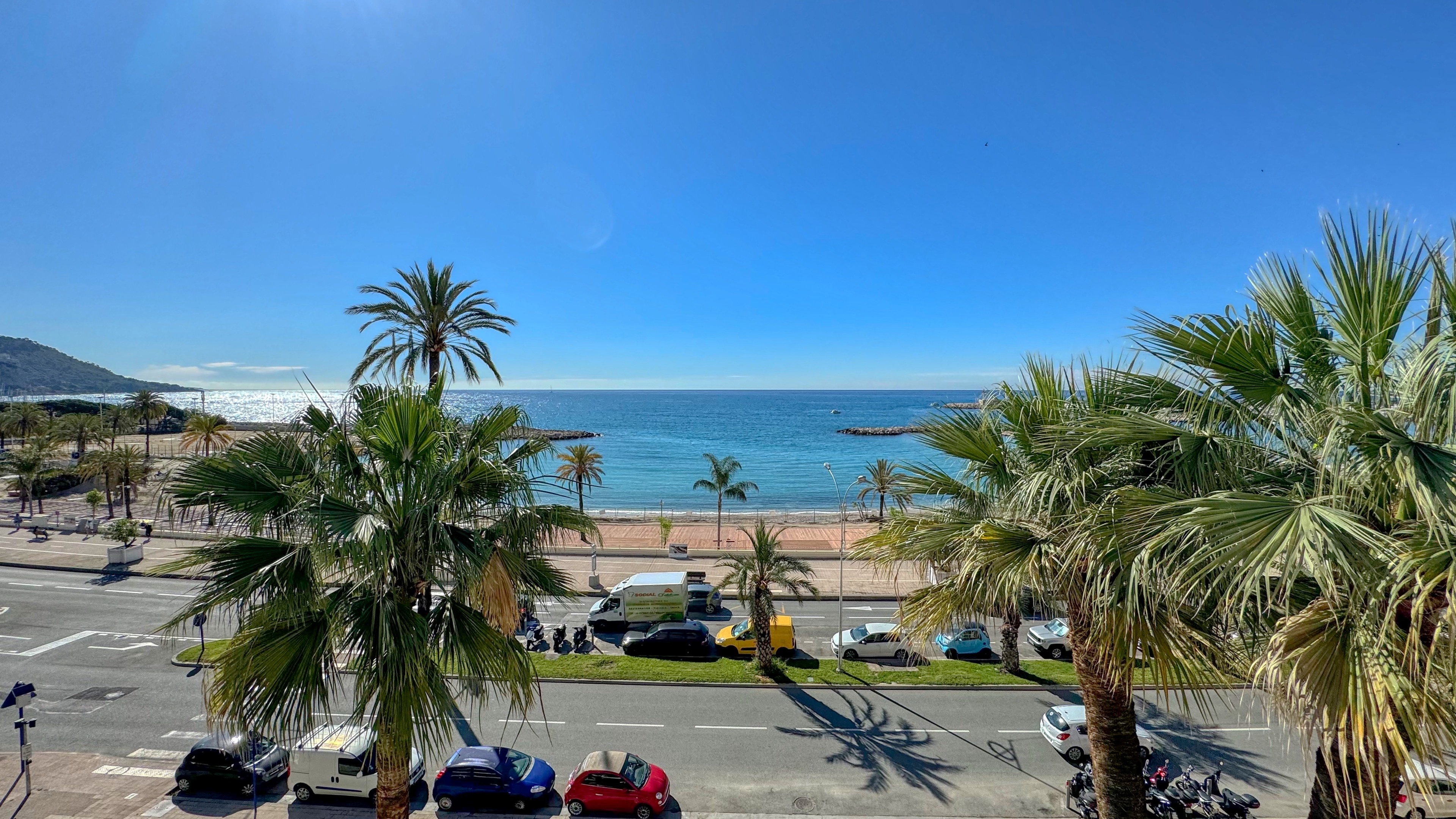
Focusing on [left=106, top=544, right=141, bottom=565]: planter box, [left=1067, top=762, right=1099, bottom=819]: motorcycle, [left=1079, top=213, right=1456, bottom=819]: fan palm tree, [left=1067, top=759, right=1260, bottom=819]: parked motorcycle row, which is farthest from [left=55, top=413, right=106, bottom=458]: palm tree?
[left=1079, top=213, right=1456, bottom=819]: fan palm tree

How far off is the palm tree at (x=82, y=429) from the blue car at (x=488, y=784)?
2642 inches

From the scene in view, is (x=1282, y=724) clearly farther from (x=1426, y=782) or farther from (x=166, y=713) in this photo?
(x=166, y=713)

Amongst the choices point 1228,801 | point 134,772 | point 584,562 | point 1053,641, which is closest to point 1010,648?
point 1053,641

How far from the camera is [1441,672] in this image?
11.7ft

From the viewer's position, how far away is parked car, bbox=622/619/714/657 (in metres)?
21.4

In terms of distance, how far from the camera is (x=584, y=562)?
34.2m

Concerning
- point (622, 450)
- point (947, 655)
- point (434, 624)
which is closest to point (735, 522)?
point (947, 655)

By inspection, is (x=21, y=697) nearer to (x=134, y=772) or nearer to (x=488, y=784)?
(x=134, y=772)

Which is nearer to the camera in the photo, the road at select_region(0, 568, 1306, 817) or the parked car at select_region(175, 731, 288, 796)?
the parked car at select_region(175, 731, 288, 796)

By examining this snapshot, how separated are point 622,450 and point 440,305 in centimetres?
9477

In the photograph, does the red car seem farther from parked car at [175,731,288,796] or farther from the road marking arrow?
the road marking arrow

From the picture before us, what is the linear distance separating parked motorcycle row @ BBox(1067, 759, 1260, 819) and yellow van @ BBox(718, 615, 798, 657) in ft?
32.7

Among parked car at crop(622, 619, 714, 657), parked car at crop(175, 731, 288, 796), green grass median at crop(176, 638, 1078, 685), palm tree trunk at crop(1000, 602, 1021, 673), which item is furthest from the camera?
parked car at crop(622, 619, 714, 657)

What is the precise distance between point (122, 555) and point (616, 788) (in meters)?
34.0
